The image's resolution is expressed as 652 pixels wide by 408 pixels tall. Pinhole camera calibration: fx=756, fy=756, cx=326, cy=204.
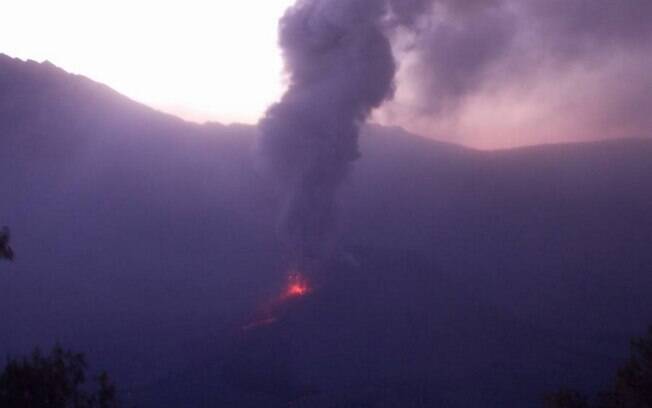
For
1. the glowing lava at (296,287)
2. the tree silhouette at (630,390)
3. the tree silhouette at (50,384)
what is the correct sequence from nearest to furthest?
the tree silhouette at (50,384) → the tree silhouette at (630,390) → the glowing lava at (296,287)

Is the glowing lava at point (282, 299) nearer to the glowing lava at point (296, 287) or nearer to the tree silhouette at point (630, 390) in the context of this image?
the glowing lava at point (296, 287)

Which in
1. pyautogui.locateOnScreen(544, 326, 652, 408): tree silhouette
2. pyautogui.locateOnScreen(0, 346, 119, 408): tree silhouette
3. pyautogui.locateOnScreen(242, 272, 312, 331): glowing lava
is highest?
pyautogui.locateOnScreen(242, 272, 312, 331): glowing lava

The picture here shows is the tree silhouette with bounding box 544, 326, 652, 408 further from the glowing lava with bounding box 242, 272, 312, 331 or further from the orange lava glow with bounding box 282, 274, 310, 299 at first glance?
the orange lava glow with bounding box 282, 274, 310, 299

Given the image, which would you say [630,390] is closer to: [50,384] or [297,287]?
[50,384]

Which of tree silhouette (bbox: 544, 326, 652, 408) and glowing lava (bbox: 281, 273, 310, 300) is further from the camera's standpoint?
glowing lava (bbox: 281, 273, 310, 300)

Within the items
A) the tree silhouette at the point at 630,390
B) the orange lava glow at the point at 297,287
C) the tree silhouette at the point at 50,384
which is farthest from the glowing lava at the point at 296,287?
the tree silhouette at the point at 50,384

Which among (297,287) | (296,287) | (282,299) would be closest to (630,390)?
(297,287)

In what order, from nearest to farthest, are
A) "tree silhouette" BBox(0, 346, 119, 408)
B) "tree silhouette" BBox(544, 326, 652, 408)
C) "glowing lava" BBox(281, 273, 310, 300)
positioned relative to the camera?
"tree silhouette" BBox(0, 346, 119, 408) → "tree silhouette" BBox(544, 326, 652, 408) → "glowing lava" BBox(281, 273, 310, 300)

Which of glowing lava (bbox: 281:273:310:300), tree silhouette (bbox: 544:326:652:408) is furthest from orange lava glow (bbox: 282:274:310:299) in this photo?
tree silhouette (bbox: 544:326:652:408)

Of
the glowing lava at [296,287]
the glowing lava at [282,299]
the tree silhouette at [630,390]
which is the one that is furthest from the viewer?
the glowing lava at [296,287]

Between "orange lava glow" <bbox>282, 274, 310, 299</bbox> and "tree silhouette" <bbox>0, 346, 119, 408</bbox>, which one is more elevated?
"orange lava glow" <bbox>282, 274, 310, 299</bbox>
